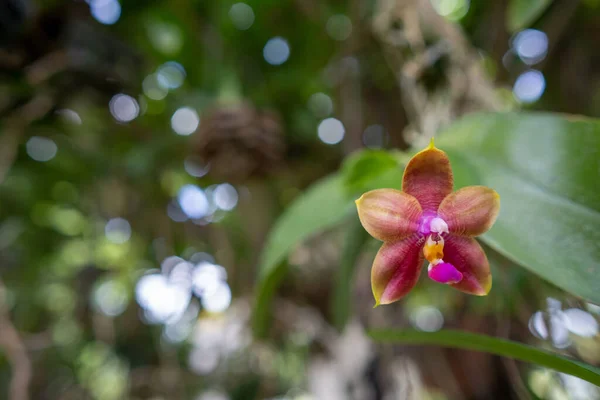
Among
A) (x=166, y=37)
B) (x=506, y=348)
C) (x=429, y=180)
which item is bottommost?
(x=506, y=348)

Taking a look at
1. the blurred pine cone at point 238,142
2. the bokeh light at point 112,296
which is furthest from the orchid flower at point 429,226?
the bokeh light at point 112,296

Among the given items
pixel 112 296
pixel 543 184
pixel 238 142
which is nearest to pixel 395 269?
pixel 543 184

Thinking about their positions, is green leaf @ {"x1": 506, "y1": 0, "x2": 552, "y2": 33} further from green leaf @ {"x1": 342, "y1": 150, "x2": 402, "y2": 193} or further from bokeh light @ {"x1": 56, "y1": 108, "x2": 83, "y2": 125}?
bokeh light @ {"x1": 56, "y1": 108, "x2": 83, "y2": 125}

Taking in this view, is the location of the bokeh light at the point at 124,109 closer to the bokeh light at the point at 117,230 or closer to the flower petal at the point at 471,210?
the bokeh light at the point at 117,230

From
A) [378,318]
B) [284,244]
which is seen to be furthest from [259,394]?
[284,244]

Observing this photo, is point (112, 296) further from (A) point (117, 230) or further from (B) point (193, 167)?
(B) point (193, 167)

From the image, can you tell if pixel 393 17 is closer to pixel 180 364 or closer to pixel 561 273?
pixel 561 273

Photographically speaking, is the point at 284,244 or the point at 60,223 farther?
the point at 60,223
